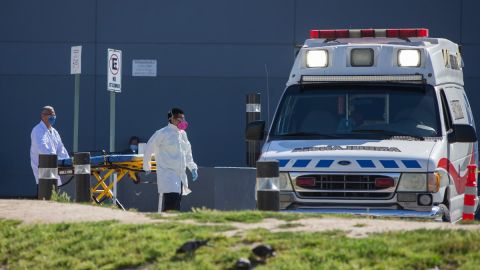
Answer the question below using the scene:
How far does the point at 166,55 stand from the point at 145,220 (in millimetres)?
15822

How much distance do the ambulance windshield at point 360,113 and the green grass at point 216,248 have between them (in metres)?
2.98

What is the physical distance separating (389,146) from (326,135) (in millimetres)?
Answer: 809

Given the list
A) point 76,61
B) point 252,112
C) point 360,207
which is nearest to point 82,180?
point 360,207

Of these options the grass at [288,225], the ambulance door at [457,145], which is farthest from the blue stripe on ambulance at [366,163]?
the grass at [288,225]

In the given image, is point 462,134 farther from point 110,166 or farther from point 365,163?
point 110,166

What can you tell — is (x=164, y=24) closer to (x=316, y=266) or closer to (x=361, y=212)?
(x=361, y=212)

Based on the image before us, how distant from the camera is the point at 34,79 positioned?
90.3 ft

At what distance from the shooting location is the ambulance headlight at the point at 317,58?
14.1 metres

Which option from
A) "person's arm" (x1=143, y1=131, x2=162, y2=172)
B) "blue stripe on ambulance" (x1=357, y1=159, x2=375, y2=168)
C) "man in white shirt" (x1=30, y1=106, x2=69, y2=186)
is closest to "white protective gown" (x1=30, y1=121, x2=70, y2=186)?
"man in white shirt" (x1=30, y1=106, x2=69, y2=186)

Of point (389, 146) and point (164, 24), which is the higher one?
point (164, 24)

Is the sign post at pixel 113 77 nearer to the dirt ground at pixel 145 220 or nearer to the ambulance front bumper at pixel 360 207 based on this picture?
the dirt ground at pixel 145 220

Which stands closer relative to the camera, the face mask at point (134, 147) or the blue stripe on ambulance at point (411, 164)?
the blue stripe on ambulance at point (411, 164)

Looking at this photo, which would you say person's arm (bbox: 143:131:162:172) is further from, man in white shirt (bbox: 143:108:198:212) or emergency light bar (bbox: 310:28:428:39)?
emergency light bar (bbox: 310:28:428:39)

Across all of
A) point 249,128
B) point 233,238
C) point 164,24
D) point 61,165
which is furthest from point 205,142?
point 233,238
